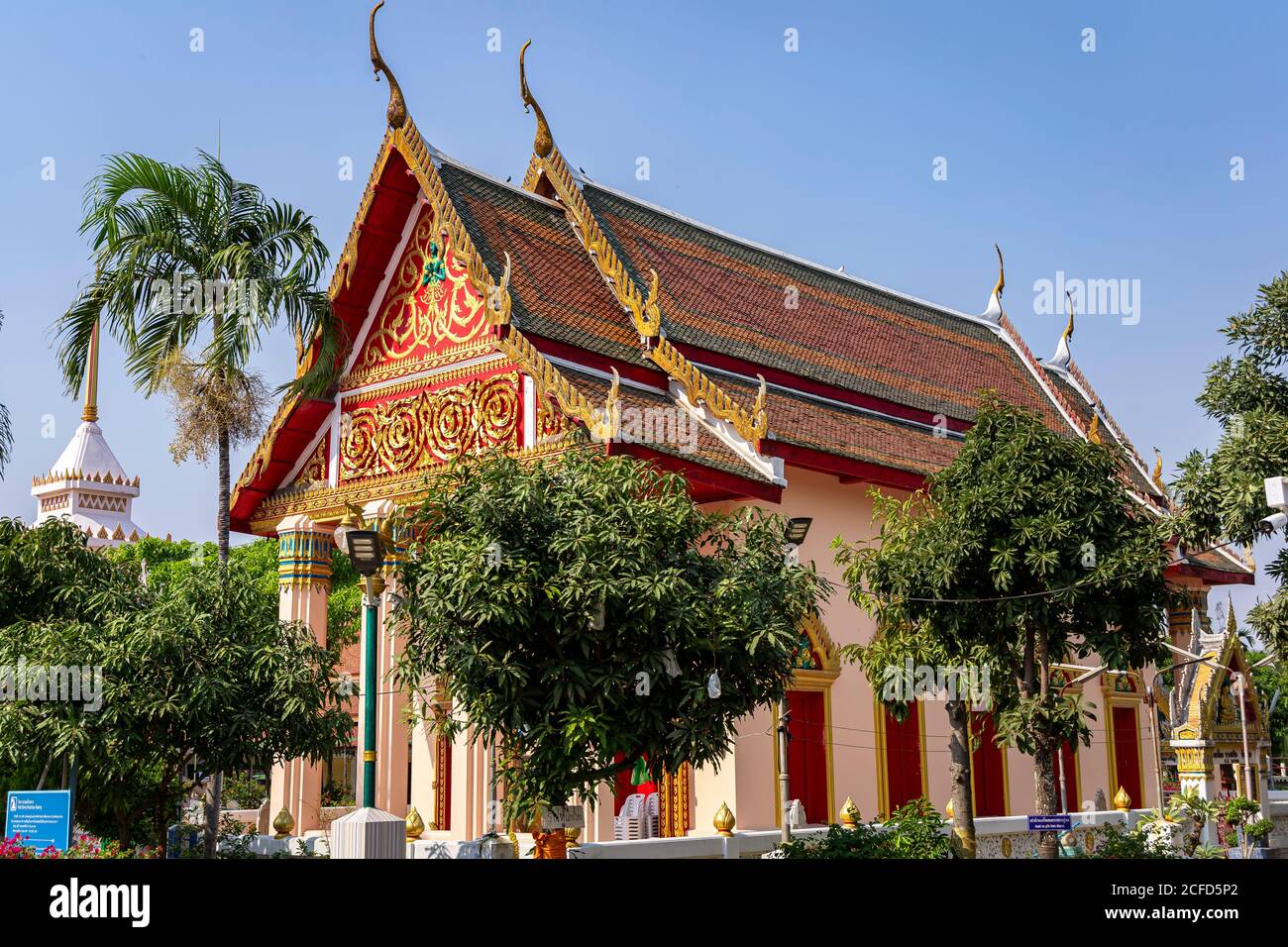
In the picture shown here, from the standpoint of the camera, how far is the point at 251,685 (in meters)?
16.2

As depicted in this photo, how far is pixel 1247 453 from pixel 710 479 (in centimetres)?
612

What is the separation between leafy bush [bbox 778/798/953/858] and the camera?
15.5 m

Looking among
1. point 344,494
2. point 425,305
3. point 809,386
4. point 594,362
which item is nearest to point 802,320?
point 809,386

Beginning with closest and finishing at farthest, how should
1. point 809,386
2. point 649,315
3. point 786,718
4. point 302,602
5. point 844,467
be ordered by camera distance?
point 786,718 → point 649,315 → point 844,467 → point 302,602 → point 809,386

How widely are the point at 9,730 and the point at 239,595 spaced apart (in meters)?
2.71

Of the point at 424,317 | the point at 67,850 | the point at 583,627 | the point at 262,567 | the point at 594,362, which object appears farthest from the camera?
the point at 262,567

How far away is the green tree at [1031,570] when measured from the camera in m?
16.1

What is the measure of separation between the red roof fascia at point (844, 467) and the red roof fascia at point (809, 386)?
60 cm

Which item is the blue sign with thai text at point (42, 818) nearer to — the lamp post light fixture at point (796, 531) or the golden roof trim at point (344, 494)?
the golden roof trim at point (344, 494)

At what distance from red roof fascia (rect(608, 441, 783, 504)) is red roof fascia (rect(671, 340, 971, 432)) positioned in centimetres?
174

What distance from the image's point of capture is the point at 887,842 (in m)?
15.9

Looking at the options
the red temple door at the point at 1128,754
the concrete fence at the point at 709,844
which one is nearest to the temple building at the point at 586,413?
the concrete fence at the point at 709,844

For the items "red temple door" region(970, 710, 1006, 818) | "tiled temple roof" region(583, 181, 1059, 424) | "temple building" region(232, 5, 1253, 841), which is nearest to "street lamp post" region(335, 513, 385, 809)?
"temple building" region(232, 5, 1253, 841)

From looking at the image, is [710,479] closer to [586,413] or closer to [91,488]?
[586,413]
